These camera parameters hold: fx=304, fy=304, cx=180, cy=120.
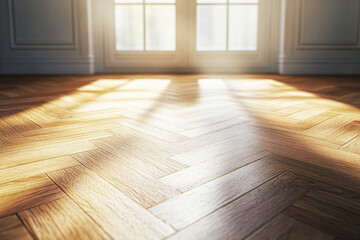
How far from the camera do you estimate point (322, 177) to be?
45cm

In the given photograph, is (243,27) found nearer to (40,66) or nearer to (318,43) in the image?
(318,43)

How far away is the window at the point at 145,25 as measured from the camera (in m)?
2.08

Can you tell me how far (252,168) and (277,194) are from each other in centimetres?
9

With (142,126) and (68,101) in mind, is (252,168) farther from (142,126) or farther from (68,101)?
(68,101)

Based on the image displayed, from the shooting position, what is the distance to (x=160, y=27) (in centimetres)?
211

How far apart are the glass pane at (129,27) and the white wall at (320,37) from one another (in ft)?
3.19

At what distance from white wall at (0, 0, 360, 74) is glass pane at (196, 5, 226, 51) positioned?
399 mm

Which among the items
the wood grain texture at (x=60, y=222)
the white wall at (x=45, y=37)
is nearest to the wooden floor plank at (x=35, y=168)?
the wood grain texture at (x=60, y=222)

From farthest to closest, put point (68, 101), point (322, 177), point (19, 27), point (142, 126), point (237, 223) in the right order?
point (19, 27) → point (68, 101) → point (142, 126) → point (322, 177) → point (237, 223)

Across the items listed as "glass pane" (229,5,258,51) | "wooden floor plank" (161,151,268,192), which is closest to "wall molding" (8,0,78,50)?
"glass pane" (229,5,258,51)

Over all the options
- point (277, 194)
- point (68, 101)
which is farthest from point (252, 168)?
point (68, 101)

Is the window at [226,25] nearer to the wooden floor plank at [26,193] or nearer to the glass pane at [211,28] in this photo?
the glass pane at [211,28]

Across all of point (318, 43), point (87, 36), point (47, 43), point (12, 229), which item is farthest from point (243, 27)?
point (12, 229)

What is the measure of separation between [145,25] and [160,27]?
11cm
